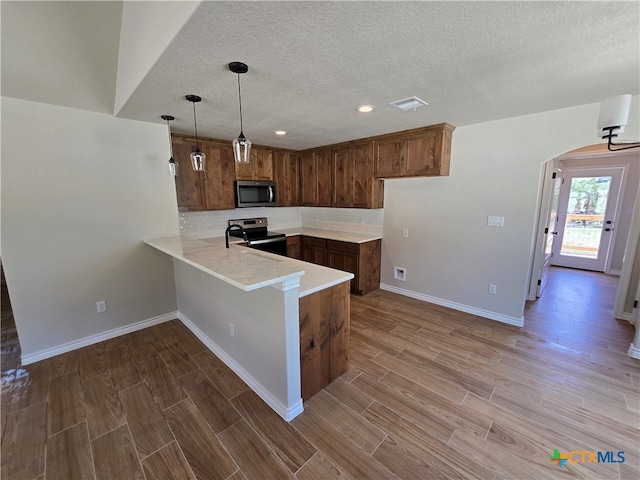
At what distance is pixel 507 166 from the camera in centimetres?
298

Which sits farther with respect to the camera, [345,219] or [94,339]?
[345,219]

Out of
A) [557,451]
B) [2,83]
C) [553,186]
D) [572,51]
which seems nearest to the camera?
[572,51]

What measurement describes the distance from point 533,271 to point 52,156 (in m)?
5.83

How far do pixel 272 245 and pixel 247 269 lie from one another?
2.41 m

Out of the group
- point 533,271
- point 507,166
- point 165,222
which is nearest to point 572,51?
point 507,166

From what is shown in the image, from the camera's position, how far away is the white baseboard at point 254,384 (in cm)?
189

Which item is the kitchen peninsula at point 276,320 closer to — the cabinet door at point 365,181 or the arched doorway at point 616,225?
the cabinet door at point 365,181

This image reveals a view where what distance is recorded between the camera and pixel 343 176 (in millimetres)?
4238

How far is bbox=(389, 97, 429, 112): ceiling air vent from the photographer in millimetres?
2291

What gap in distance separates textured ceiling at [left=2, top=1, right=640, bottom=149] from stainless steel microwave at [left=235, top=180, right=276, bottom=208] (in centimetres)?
Result: 148

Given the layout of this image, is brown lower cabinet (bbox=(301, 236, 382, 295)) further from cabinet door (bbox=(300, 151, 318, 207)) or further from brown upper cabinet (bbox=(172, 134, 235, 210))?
brown upper cabinet (bbox=(172, 134, 235, 210))

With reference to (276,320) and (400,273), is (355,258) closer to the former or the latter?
(400,273)

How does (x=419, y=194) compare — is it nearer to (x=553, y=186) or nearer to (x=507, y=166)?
(x=507, y=166)

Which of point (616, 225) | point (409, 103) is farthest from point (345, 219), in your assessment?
point (616, 225)
